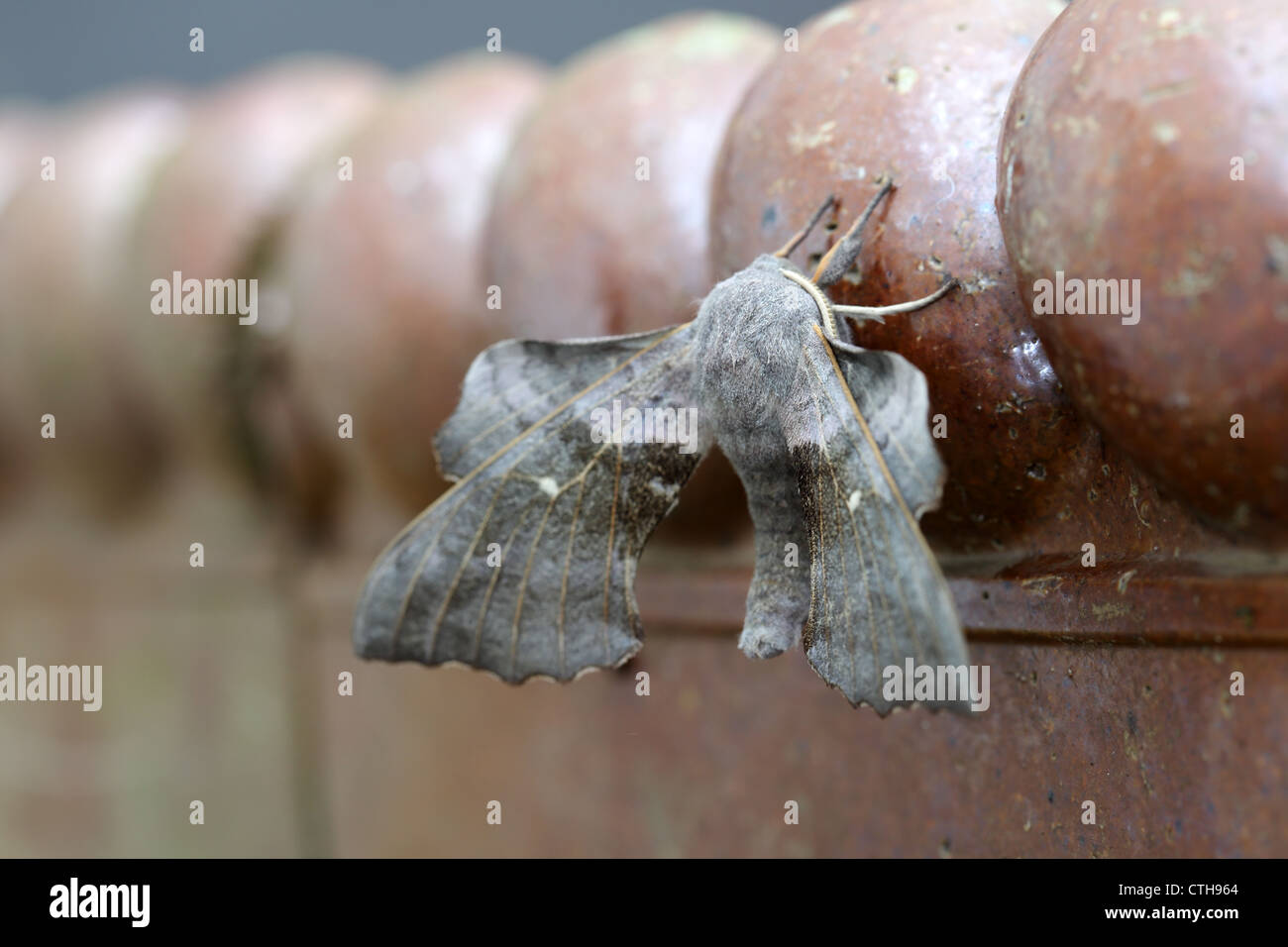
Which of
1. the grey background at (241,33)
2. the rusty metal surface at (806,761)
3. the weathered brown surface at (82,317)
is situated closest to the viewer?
the rusty metal surface at (806,761)

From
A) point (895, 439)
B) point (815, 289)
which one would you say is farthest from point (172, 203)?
point (895, 439)

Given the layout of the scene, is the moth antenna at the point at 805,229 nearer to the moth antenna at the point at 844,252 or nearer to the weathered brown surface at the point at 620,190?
the moth antenna at the point at 844,252

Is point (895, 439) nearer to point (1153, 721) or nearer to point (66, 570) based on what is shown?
point (1153, 721)

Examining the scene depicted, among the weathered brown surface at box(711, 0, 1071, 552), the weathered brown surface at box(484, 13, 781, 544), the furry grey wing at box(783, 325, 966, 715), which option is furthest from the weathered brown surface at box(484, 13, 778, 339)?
the furry grey wing at box(783, 325, 966, 715)

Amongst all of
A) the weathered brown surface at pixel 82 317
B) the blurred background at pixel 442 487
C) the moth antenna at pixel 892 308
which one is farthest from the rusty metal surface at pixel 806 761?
the weathered brown surface at pixel 82 317

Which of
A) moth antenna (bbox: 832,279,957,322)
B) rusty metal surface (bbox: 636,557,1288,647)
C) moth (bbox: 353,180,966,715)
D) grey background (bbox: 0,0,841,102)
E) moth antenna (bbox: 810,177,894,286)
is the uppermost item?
grey background (bbox: 0,0,841,102)

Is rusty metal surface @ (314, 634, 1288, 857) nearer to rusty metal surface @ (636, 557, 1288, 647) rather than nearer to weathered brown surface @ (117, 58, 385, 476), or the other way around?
rusty metal surface @ (636, 557, 1288, 647)

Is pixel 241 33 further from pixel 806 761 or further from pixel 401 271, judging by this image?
pixel 806 761

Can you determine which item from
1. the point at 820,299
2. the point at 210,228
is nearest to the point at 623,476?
the point at 820,299
